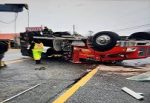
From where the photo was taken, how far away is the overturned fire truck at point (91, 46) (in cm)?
1152

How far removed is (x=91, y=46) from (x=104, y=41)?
2.15ft

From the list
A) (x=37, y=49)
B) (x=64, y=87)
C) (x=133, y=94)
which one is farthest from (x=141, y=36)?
(x=133, y=94)

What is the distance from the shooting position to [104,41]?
37.8 ft

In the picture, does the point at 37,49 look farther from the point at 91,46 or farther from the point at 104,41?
the point at 104,41

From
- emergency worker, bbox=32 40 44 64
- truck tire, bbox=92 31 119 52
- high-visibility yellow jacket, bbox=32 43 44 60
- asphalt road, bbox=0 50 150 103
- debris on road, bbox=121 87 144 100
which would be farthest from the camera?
high-visibility yellow jacket, bbox=32 43 44 60

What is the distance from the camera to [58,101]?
5.66m

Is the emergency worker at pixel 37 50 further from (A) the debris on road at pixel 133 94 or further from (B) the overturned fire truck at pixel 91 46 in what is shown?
(A) the debris on road at pixel 133 94

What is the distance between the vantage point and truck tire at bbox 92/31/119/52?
1140 cm

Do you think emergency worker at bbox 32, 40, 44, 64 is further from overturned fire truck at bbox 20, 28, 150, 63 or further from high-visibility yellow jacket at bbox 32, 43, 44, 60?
overturned fire truck at bbox 20, 28, 150, 63

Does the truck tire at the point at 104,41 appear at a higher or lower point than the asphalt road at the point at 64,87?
higher

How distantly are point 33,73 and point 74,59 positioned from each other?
347 cm

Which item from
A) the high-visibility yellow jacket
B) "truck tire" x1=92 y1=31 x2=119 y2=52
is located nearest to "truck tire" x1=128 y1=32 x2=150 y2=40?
"truck tire" x1=92 y1=31 x2=119 y2=52

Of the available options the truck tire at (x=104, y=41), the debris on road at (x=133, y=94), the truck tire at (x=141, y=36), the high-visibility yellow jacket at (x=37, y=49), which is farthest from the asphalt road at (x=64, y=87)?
the truck tire at (x=141, y=36)

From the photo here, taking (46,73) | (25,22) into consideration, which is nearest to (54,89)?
(46,73)
